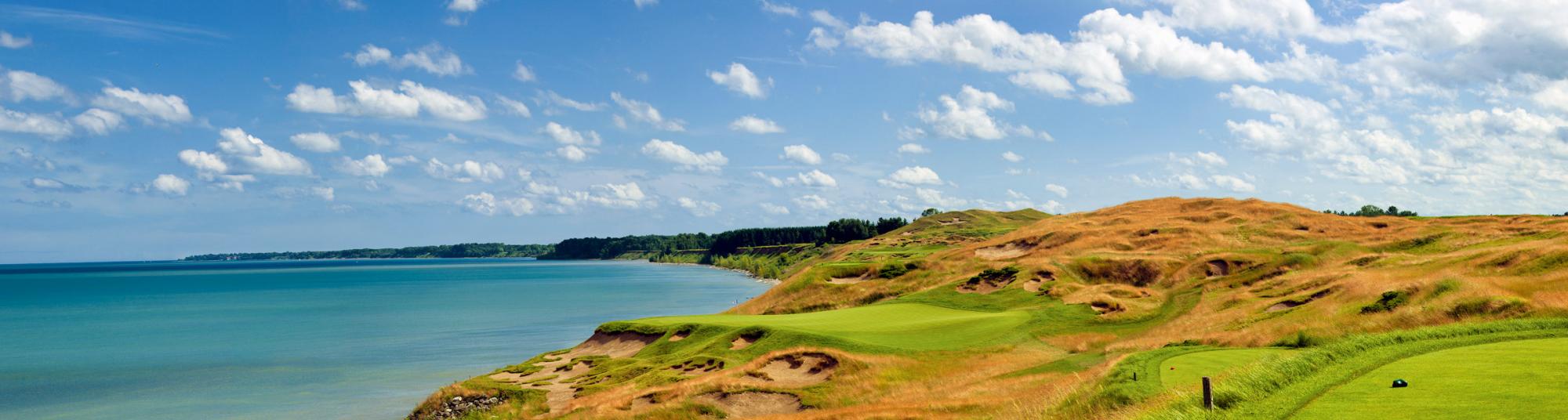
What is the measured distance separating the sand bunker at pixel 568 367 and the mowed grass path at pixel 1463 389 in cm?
2766

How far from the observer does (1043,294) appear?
48.9 m

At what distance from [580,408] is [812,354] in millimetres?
9137

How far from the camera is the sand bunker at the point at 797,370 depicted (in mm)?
32219

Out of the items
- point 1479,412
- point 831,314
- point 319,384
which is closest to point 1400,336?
point 1479,412

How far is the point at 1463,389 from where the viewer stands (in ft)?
37.0

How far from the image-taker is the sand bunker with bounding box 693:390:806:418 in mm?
29188

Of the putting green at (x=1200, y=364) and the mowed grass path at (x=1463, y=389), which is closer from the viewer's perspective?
the mowed grass path at (x=1463, y=389)

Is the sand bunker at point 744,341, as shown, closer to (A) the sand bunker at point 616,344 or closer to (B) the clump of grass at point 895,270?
(A) the sand bunker at point 616,344

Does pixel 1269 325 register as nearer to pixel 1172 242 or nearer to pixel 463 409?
pixel 463 409

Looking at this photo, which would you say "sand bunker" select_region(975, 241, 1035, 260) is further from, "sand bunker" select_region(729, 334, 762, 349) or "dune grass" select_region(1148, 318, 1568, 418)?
"dune grass" select_region(1148, 318, 1568, 418)

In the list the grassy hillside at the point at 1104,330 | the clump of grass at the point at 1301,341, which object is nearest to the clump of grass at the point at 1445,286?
the grassy hillside at the point at 1104,330

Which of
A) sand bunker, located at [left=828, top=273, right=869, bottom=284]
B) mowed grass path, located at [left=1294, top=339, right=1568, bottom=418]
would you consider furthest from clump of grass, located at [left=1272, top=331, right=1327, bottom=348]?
sand bunker, located at [left=828, top=273, right=869, bottom=284]

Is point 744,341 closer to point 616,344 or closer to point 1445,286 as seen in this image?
point 616,344

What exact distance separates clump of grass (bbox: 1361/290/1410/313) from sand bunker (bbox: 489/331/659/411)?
28.1 meters
